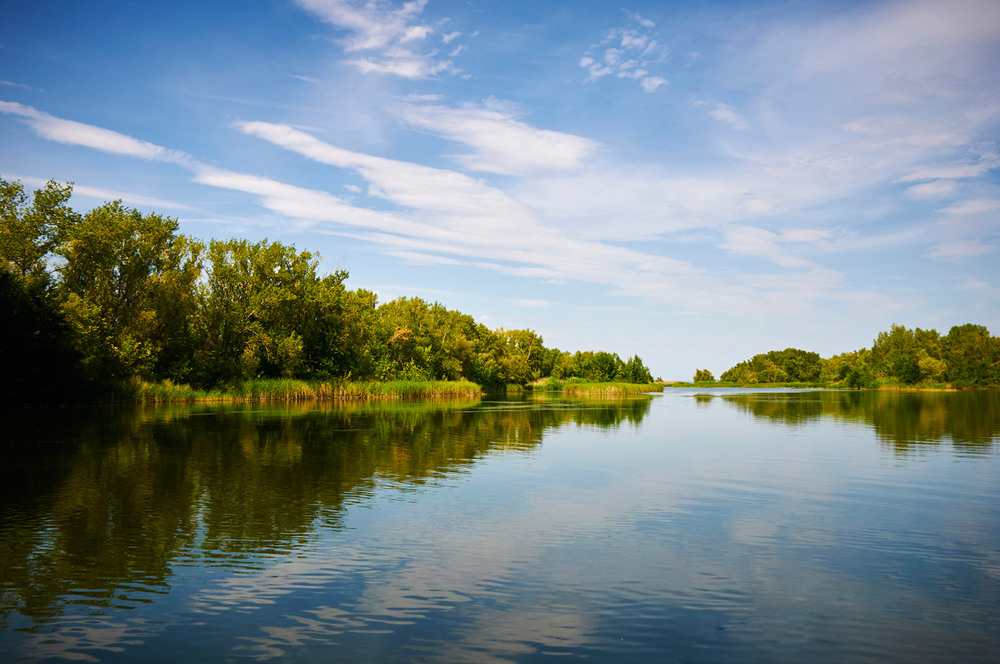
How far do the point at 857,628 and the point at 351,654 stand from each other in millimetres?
6415

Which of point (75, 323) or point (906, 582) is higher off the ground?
point (75, 323)

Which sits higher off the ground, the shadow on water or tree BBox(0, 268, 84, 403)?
tree BBox(0, 268, 84, 403)

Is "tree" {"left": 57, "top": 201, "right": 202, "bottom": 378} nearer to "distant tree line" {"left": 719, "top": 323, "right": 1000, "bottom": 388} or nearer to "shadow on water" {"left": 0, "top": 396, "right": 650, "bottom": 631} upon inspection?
"shadow on water" {"left": 0, "top": 396, "right": 650, "bottom": 631}

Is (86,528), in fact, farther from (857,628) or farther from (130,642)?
(857,628)

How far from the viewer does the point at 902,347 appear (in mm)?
161000

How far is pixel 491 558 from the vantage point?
10461mm

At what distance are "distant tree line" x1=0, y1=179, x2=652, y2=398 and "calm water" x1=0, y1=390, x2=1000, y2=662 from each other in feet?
99.7

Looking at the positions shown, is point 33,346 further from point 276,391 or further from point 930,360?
point 930,360

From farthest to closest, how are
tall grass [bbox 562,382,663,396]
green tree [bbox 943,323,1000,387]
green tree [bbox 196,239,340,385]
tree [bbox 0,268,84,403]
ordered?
green tree [bbox 943,323,1000,387] < tall grass [bbox 562,382,663,396] < green tree [bbox 196,239,340,385] < tree [bbox 0,268,84,403]

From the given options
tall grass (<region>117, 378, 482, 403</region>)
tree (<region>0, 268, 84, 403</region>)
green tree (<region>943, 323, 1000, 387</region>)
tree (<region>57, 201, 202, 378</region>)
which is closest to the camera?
tree (<region>0, 268, 84, 403</region>)

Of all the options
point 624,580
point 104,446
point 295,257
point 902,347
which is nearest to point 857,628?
point 624,580

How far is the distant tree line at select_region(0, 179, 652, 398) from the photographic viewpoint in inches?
1860


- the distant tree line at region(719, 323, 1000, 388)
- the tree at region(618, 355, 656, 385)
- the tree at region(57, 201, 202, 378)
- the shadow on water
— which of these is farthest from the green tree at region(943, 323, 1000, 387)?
the tree at region(57, 201, 202, 378)

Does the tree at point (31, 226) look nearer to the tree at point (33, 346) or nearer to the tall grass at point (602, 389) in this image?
the tree at point (33, 346)
